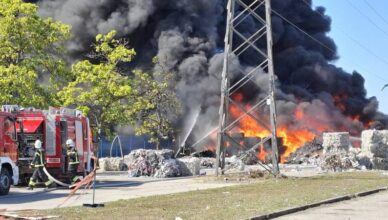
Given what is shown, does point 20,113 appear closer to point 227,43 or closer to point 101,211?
point 227,43

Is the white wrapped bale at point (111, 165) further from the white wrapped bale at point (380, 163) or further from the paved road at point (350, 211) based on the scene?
the paved road at point (350, 211)

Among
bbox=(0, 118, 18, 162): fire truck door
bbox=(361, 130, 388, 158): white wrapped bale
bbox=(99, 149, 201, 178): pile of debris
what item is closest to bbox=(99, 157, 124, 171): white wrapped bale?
bbox=(99, 149, 201, 178): pile of debris

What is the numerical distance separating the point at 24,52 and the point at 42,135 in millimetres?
6302

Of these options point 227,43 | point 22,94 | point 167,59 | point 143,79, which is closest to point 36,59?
point 22,94

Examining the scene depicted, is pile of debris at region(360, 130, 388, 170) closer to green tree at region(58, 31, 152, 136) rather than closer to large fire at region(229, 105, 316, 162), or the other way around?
large fire at region(229, 105, 316, 162)

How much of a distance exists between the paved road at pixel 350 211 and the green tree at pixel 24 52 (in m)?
15.0

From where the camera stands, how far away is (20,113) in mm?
21938

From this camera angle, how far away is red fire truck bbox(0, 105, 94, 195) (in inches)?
780

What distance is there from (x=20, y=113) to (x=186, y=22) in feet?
107

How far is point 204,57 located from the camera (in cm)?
5122

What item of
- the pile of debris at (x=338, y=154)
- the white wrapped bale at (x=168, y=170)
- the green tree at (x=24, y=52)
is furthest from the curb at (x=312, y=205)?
the green tree at (x=24, y=52)

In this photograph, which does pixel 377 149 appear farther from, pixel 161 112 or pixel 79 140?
pixel 79 140

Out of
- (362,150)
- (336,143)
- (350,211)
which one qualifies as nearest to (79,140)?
(350,211)

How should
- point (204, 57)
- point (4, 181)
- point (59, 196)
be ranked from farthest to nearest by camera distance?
point (204, 57)
point (4, 181)
point (59, 196)
